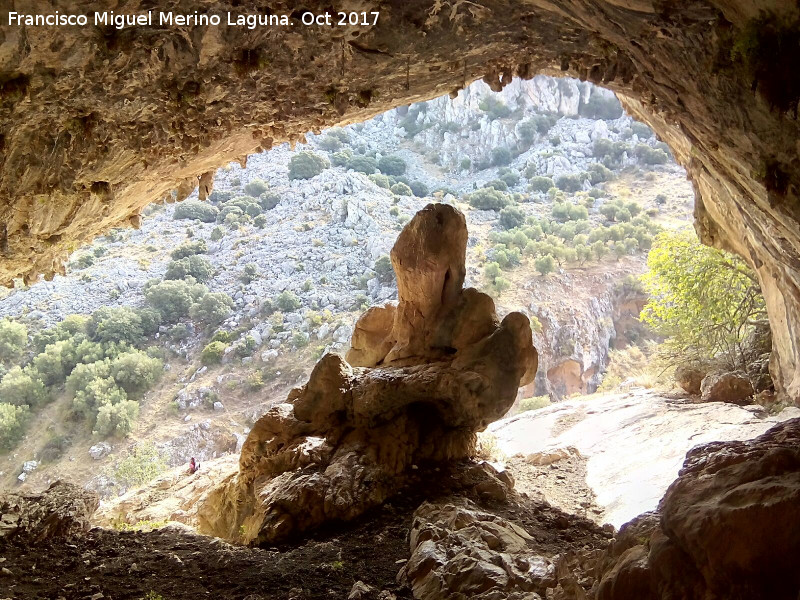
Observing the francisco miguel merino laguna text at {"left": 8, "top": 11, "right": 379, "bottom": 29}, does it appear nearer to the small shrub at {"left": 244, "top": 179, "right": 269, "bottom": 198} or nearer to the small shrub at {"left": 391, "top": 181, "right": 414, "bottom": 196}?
the small shrub at {"left": 244, "top": 179, "right": 269, "bottom": 198}

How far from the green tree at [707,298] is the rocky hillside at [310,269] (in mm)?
19373

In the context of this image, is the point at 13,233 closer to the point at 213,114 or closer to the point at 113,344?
the point at 213,114

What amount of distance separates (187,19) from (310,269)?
36.9 meters

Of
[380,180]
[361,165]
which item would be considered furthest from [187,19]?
[361,165]

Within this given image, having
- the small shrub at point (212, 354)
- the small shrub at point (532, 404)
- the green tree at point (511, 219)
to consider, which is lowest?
the small shrub at point (532, 404)

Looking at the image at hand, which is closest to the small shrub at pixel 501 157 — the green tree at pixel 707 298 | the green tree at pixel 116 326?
the green tree at pixel 116 326

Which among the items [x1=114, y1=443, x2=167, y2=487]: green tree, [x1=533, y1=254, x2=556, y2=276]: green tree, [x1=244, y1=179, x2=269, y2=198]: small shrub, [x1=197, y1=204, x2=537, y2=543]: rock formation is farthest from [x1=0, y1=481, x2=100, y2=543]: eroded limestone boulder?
[x1=244, y1=179, x2=269, y2=198]: small shrub

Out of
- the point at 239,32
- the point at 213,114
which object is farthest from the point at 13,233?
the point at 239,32

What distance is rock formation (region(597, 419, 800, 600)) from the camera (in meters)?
2.51

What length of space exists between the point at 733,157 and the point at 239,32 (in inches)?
168

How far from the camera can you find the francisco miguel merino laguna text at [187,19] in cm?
351

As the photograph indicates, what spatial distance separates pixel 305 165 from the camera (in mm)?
49188

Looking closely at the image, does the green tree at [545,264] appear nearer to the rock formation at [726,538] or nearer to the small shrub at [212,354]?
the small shrub at [212,354]

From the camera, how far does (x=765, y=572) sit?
2506mm
